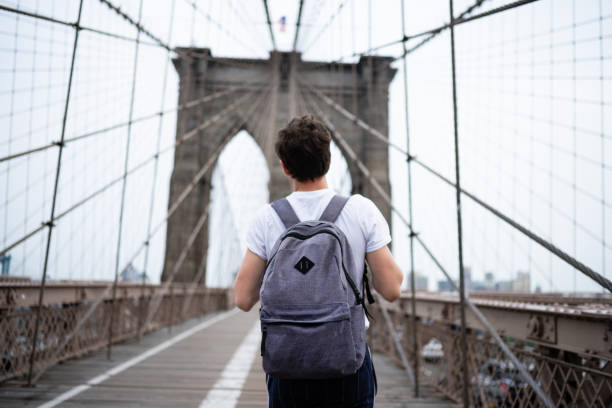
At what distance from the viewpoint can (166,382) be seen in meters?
3.18

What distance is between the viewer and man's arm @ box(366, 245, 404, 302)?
1.14m

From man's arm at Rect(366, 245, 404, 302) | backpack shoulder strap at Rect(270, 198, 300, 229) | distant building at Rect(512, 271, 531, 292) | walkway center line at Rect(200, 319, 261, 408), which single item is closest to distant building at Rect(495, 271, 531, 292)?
distant building at Rect(512, 271, 531, 292)

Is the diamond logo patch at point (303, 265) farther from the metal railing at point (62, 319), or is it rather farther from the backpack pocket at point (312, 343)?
the metal railing at point (62, 319)

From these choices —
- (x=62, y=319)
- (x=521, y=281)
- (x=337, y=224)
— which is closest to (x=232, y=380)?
(x=62, y=319)

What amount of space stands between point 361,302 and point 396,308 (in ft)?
11.7

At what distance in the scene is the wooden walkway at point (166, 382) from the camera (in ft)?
8.64

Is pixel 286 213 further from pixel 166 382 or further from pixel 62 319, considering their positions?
pixel 62 319

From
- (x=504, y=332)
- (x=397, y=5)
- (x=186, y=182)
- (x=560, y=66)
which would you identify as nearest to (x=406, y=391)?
(x=504, y=332)

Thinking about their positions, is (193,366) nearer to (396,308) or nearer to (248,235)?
(396,308)

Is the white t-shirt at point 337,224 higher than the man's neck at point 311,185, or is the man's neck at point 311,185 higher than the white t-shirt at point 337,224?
the man's neck at point 311,185

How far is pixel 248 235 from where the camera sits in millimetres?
1155

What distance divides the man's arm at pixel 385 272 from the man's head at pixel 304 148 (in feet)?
0.77

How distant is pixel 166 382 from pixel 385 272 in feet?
8.17

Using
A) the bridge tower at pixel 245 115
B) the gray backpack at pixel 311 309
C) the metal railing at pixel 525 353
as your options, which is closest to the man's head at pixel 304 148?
the gray backpack at pixel 311 309
